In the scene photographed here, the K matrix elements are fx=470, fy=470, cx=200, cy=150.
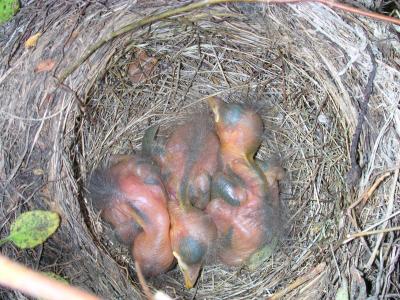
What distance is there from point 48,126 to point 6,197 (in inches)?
9.8

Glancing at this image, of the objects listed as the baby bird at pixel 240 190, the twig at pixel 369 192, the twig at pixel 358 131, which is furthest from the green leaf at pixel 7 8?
the twig at pixel 369 192

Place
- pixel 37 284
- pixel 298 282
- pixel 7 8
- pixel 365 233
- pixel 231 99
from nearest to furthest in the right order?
pixel 37 284, pixel 365 233, pixel 7 8, pixel 298 282, pixel 231 99

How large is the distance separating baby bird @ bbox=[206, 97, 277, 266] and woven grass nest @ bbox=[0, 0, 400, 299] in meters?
0.11

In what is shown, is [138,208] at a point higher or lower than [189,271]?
higher

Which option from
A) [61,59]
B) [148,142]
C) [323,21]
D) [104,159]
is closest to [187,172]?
[148,142]

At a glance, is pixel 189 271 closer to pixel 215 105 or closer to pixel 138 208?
pixel 138 208

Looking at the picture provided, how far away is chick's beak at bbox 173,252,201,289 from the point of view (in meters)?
1.58

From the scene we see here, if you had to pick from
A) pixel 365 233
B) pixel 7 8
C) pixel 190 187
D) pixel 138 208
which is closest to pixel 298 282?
pixel 365 233

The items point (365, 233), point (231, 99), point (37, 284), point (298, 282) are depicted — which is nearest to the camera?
point (37, 284)

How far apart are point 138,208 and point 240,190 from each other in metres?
0.35

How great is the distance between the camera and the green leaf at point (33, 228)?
138cm

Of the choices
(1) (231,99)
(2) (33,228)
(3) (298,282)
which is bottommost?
(3) (298,282)

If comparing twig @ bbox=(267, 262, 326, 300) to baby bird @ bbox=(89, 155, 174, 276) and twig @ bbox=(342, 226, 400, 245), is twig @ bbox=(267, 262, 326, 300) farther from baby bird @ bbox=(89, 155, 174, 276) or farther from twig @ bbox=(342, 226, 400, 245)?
baby bird @ bbox=(89, 155, 174, 276)

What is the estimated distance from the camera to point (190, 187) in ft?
5.35
